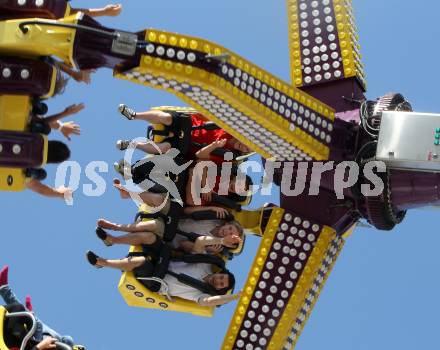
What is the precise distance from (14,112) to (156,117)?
2.96 metres

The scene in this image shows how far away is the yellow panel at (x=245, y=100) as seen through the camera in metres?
11.4

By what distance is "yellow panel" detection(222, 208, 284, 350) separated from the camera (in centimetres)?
1394

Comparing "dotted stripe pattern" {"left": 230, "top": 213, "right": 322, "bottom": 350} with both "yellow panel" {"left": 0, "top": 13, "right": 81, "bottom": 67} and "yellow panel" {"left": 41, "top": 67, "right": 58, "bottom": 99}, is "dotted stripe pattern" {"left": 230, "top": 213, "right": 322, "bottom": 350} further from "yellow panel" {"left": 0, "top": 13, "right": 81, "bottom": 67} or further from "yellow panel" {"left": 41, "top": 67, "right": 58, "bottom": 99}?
"yellow panel" {"left": 0, "top": 13, "right": 81, "bottom": 67}

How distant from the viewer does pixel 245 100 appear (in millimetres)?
12031

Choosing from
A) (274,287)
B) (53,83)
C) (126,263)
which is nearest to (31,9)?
(53,83)

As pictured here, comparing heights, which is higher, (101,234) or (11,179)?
(11,179)

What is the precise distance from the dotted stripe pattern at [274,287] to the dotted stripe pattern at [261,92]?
162cm

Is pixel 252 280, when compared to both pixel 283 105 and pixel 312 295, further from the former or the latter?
pixel 283 105

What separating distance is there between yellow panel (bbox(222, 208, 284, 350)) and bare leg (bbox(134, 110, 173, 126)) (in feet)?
6.91

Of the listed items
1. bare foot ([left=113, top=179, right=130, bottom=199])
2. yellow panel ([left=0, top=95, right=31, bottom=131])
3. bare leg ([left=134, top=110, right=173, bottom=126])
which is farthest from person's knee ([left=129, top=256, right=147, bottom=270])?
yellow panel ([left=0, top=95, right=31, bottom=131])

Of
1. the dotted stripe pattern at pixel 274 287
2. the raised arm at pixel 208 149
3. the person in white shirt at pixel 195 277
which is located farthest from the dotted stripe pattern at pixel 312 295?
the raised arm at pixel 208 149

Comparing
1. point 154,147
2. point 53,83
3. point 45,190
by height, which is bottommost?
point 45,190

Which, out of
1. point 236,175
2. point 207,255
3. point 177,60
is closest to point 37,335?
point 207,255

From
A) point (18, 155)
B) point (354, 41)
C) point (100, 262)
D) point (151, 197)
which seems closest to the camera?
point (18, 155)
